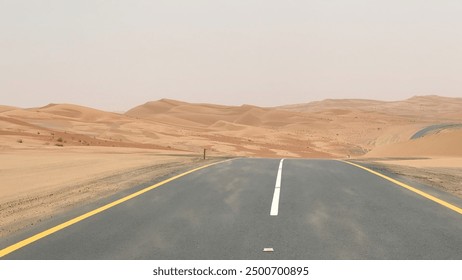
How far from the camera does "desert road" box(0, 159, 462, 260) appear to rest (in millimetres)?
5891

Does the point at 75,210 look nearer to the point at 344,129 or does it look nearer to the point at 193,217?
the point at 193,217

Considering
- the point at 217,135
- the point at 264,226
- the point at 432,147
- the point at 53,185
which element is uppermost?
the point at 432,147

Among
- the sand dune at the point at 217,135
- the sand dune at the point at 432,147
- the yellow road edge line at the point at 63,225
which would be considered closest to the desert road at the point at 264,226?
the yellow road edge line at the point at 63,225

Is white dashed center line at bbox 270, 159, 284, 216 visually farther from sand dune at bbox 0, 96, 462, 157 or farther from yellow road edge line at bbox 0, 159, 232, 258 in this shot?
sand dune at bbox 0, 96, 462, 157

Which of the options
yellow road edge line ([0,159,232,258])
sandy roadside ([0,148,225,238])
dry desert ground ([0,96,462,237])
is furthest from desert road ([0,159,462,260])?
dry desert ground ([0,96,462,237])

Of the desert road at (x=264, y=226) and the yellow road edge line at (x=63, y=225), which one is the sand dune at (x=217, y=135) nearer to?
the yellow road edge line at (x=63, y=225)

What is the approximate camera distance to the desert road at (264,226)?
5891 mm

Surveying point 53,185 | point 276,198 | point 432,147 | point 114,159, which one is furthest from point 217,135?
point 276,198

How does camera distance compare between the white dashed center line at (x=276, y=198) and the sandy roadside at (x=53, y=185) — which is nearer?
the white dashed center line at (x=276, y=198)

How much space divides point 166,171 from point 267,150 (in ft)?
119

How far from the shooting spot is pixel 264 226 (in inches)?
290

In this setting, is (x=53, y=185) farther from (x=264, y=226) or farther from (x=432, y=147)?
(x=432, y=147)

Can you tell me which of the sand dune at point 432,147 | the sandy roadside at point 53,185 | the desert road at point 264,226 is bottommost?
the sandy roadside at point 53,185
